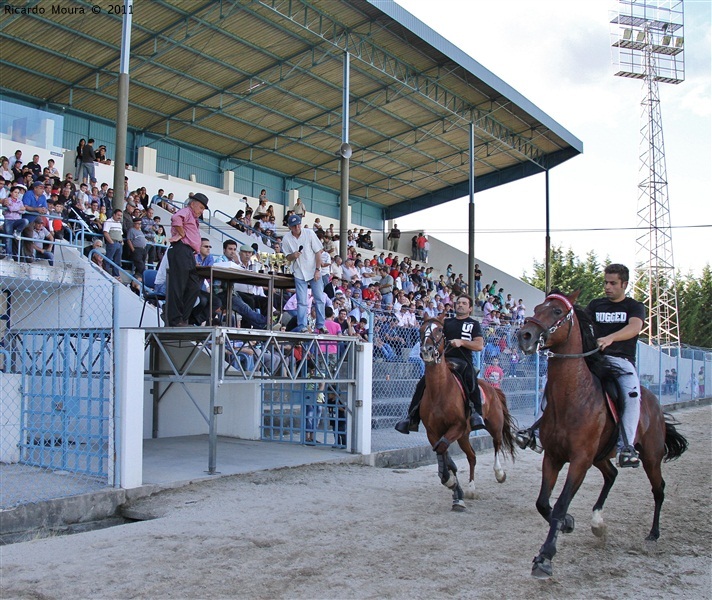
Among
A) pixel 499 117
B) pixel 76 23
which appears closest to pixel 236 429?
pixel 76 23

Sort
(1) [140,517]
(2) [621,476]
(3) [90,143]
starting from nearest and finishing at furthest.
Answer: (1) [140,517], (2) [621,476], (3) [90,143]

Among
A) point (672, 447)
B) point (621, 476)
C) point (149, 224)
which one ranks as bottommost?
point (621, 476)

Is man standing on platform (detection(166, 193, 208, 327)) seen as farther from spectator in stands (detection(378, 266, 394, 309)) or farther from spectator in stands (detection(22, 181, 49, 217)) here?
spectator in stands (detection(378, 266, 394, 309))

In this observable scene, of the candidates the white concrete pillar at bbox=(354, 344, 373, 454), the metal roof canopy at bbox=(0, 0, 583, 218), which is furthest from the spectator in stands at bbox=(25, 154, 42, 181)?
the white concrete pillar at bbox=(354, 344, 373, 454)

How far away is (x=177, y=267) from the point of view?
9375 millimetres

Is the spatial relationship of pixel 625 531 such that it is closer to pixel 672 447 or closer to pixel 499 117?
pixel 672 447

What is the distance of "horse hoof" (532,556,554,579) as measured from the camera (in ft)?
18.3

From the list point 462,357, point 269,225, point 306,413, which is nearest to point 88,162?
point 269,225

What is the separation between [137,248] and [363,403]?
607 centimetres

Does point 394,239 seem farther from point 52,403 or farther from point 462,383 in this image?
point 52,403

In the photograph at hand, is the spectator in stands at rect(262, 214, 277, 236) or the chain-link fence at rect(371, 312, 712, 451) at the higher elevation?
the spectator in stands at rect(262, 214, 277, 236)

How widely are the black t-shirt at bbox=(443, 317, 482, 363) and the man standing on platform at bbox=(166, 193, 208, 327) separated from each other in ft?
11.1

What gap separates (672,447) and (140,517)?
5.77m

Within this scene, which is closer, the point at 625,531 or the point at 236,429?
the point at 625,531
